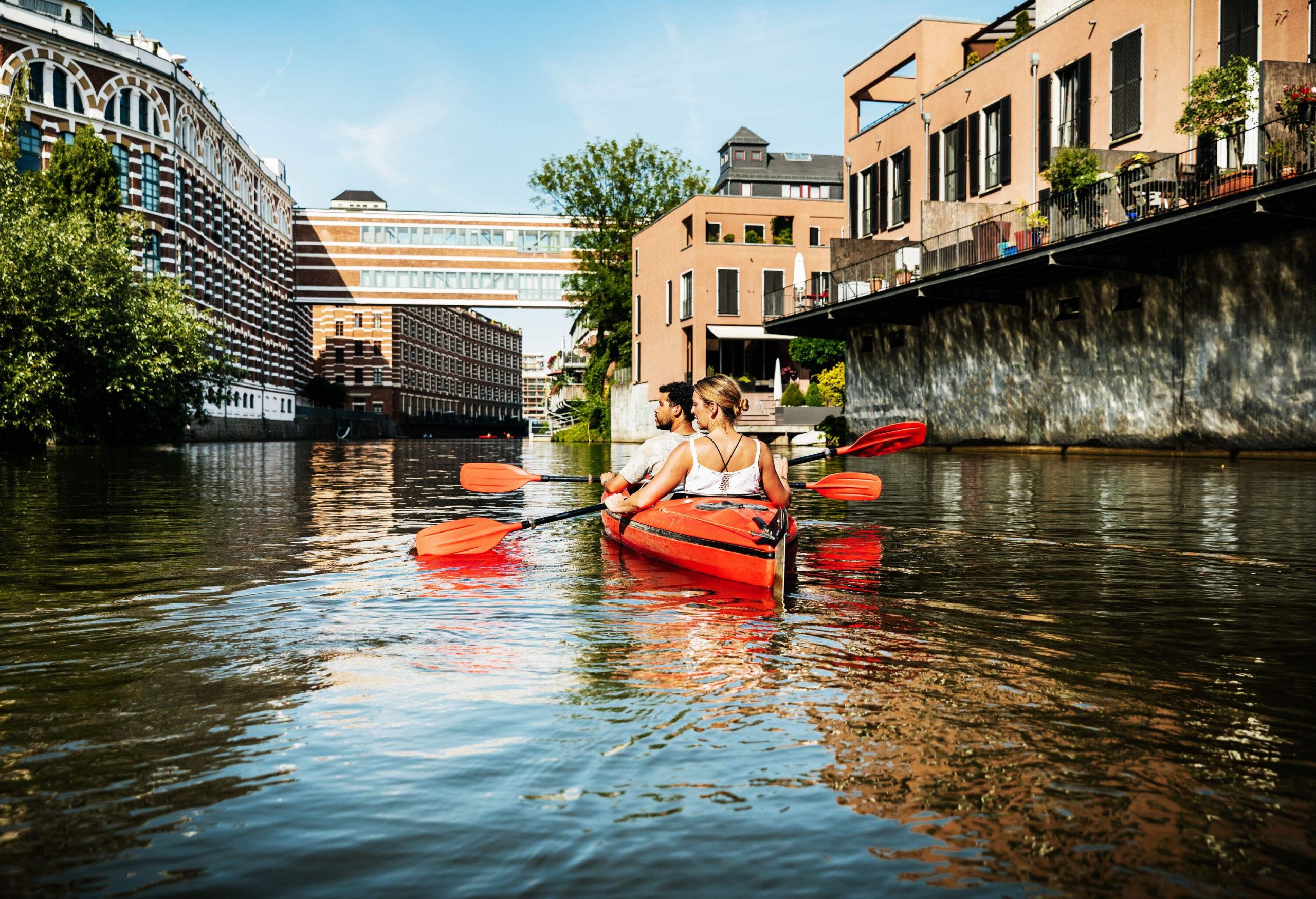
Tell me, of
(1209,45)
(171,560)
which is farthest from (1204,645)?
(1209,45)

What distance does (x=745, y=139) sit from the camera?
284 feet

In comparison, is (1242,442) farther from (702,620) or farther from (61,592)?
(61,592)

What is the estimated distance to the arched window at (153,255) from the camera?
4897 cm

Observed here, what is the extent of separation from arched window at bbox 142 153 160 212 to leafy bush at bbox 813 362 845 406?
3091 cm

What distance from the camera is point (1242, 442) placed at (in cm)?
1928

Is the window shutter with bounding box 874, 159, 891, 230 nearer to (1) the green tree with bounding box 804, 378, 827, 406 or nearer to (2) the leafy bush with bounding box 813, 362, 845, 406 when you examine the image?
(2) the leafy bush with bounding box 813, 362, 845, 406

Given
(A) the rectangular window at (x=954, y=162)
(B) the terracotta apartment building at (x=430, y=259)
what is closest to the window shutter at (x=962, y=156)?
(A) the rectangular window at (x=954, y=162)

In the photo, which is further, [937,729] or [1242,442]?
[1242,442]

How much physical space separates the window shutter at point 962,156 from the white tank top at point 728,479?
24.1m

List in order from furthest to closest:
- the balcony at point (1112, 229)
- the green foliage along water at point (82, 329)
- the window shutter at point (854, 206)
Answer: the window shutter at point (854, 206)
the green foliage along water at point (82, 329)
the balcony at point (1112, 229)

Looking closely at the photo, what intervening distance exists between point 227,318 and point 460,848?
61447mm

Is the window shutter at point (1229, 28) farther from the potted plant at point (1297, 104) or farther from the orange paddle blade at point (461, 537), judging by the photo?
the orange paddle blade at point (461, 537)

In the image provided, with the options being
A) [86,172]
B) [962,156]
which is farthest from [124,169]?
[962,156]

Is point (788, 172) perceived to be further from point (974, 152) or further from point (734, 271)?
point (974, 152)
